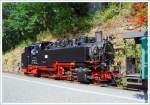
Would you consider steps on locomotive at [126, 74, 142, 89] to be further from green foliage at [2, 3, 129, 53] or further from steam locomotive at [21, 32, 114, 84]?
green foliage at [2, 3, 129, 53]

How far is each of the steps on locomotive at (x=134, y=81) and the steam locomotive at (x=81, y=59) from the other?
316 centimetres

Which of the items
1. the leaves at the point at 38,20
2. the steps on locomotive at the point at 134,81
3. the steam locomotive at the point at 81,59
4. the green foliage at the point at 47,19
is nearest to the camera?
the steps on locomotive at the point at 134,81

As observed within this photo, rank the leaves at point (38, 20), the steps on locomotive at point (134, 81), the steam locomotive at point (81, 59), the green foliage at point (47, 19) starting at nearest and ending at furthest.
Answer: the steps on locomotive at point (134, 81)
the steam locomotive at point (81, 59)
the green foliage at point (47, 19)
the leaves at point (38, 20)

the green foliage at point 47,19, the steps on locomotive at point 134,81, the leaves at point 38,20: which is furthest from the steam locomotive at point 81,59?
the leaves at point 38,20

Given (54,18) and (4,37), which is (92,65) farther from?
(4,37)

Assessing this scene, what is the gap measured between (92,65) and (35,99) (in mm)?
6626

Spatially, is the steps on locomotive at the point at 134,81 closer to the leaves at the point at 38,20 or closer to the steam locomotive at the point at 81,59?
the steam locomotive at the point at 81,59

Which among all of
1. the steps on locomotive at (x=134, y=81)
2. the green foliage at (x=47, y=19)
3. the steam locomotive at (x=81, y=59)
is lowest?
the steps on locomotive at (x=134, y=81)

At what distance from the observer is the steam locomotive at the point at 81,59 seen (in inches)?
774

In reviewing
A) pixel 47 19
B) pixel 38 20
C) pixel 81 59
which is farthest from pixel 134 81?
pixel 38 20

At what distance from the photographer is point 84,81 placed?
19688 millimetres

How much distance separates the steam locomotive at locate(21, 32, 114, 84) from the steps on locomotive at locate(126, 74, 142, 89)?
316 centimetres

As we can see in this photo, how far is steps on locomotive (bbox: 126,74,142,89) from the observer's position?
1533cm

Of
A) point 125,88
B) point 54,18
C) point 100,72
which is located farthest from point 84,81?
point 54,18
